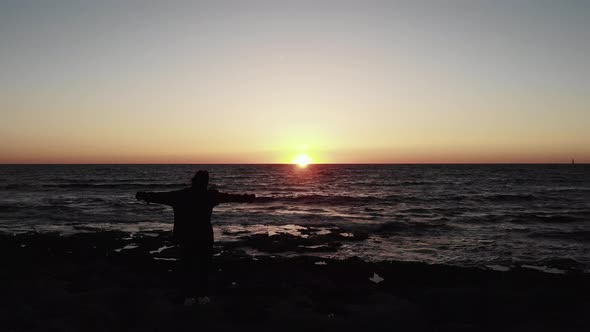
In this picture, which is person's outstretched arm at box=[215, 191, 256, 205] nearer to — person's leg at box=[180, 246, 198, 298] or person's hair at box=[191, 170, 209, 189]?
person's hair at box=[191, 170, 209, 189]

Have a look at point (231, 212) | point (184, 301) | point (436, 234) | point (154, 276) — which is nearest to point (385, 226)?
point (436, 234)

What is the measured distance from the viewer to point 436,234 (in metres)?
19.9

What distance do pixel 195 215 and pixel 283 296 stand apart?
281 centimetres

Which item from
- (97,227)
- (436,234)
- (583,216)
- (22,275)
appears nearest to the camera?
(22,275)

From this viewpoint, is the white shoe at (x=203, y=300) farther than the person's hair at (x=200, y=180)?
Yes

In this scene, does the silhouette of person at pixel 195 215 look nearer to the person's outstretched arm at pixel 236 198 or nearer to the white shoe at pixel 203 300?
the person's outstretched arm at pixel 236 198

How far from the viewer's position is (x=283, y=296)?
30.0 ft

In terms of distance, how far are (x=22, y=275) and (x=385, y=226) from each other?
16.3 metres

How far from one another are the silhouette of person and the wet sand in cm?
88

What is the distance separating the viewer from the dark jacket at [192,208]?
7.64 m

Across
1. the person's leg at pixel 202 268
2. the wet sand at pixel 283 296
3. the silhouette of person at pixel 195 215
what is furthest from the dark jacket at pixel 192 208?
the wet sand at pixel 283 296

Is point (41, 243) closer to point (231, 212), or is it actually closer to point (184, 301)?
point (184, 301)

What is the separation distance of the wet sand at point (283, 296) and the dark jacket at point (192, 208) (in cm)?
132

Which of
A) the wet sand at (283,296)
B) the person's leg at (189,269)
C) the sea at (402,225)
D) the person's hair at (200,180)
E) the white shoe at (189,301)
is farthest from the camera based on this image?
the sea at (402,225)
